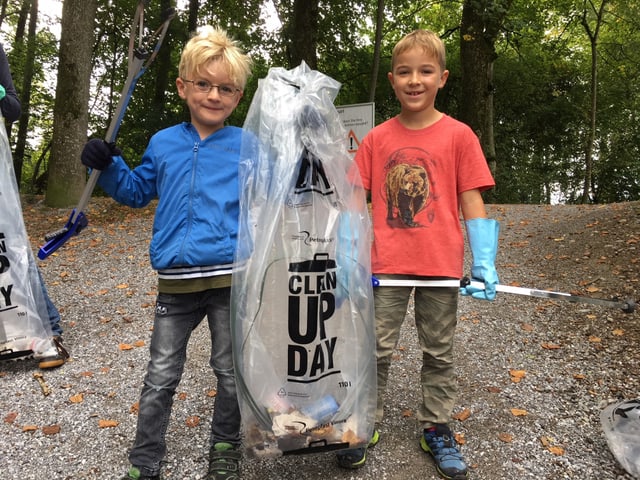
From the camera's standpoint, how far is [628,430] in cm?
211

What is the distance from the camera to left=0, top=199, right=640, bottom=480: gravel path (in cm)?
219

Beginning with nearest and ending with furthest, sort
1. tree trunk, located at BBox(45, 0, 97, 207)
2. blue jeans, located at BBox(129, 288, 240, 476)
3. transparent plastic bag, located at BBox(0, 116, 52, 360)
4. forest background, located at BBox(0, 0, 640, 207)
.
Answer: blue jeans, located at BBox(129, 288, 240, 476)
transparent plastic bag, located at BBox(0, 116, 52, 360)
tree trunk, located at BBox(45, 0, 97, 207)
forest background, located at BBox(0, 0, 640, 207)

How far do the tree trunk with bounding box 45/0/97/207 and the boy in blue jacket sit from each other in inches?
237

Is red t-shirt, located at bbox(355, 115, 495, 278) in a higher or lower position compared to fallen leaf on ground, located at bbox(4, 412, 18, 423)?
higher

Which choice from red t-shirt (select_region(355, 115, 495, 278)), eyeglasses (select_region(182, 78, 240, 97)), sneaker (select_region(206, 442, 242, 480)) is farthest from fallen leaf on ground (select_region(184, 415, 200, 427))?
eyeglasses (select_region(182, 78, 240, 97))

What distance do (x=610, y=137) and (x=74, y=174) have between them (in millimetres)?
13085

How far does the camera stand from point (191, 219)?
1.90 meters

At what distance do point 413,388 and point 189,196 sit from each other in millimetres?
1792

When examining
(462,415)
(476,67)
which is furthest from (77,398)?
(476,67)

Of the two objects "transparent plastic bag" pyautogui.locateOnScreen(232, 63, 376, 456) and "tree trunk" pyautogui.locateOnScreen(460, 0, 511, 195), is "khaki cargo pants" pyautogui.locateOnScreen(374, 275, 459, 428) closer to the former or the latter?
"transparent plastic bag" pyautogui.locateOnScreen(232, 63, 376, 456)

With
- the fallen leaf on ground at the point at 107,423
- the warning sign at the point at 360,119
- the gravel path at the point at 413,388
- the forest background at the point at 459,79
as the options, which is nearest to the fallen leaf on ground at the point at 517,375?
the gravel path at the point at 413,388

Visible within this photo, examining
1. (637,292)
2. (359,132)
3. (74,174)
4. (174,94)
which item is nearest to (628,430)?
(637,292)

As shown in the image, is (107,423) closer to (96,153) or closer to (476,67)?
(96,153)

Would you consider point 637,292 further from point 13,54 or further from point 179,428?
point 13,54
